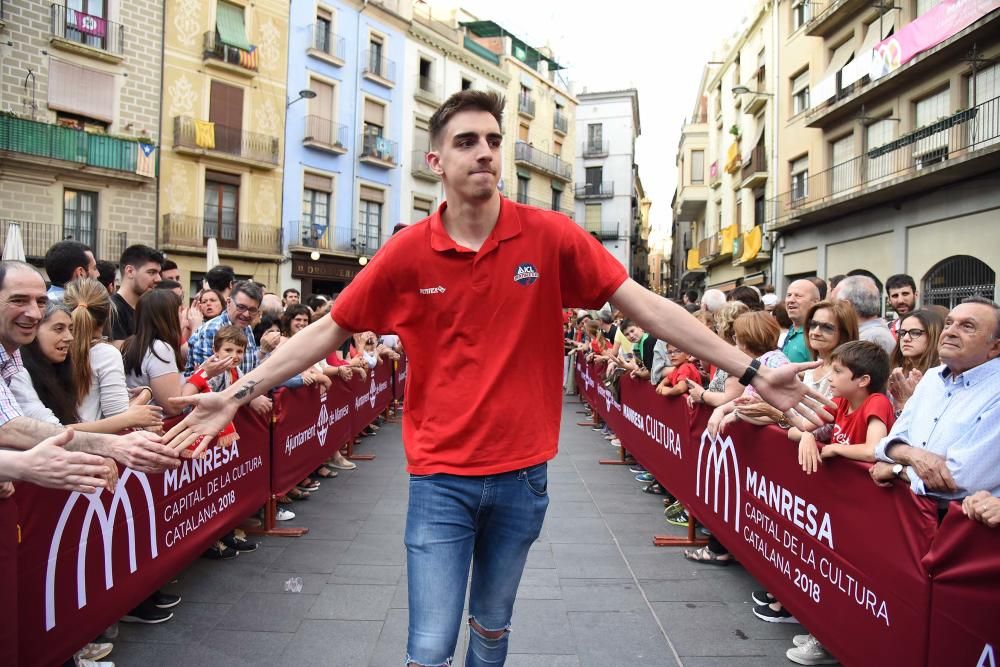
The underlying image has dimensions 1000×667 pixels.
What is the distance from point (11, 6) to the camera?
60.3ft

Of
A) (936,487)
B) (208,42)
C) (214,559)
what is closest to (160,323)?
(214,559)

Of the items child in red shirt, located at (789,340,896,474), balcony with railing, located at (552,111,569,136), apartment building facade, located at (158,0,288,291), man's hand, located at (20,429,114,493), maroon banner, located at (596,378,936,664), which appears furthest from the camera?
balcony with railing, located at (552,111,569,136)

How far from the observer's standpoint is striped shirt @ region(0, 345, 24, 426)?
2.76m

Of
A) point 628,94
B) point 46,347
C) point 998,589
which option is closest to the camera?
point 998,589

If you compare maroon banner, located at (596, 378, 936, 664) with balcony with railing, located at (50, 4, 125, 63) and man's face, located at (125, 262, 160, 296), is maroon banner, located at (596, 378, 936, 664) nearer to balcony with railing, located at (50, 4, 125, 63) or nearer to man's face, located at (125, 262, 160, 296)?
man's face, located at (125, 262, 160, 296)

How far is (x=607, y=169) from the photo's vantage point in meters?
49.4

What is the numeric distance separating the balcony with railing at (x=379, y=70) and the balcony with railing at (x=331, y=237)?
20.4ft

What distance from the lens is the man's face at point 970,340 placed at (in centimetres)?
306

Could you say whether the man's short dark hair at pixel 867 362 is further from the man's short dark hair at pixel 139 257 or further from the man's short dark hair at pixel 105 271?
the man's short dark hair at pixel 105 271

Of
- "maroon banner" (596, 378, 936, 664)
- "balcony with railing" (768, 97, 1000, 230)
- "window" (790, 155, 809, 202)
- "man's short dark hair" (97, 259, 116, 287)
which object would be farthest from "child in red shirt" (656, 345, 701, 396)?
"window" (790, 155, 809, 202)

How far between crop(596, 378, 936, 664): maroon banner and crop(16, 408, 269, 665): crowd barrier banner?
11.1 feet

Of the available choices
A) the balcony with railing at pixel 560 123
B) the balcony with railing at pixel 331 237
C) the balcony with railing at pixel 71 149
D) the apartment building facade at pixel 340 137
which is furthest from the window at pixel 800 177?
the balcony with railing at pixel 560 123

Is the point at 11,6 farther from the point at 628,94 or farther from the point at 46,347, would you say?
the point at 628,94

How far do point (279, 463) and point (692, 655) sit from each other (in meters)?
3.88
